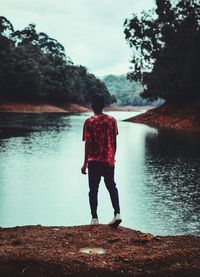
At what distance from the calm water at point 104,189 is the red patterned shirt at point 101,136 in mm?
3510

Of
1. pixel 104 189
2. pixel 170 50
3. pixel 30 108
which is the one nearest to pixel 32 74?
pixel 30 108

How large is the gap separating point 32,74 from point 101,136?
9026cm

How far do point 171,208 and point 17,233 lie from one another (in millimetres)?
6408

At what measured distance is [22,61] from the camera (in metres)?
95.5

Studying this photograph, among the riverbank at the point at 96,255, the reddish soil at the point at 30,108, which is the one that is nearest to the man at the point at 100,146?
the riverbank at the point at 96,255

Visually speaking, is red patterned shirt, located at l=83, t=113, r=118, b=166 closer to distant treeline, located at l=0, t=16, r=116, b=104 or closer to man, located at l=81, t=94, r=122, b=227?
man, located at l=81, t=94, r=122, b=227

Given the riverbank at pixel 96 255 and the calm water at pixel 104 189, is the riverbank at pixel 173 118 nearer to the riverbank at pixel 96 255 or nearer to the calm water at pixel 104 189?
the calm water at pixel 104 189

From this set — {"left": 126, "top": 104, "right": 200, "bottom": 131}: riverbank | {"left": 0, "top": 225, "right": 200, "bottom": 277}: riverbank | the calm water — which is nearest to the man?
{"left": 0, "top": 225, "right": 200, "bottom": 277}: riverbank

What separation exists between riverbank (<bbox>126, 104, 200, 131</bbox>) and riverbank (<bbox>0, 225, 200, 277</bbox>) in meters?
44.3

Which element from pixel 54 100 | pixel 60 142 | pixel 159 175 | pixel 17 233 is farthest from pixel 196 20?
pixel 54 100

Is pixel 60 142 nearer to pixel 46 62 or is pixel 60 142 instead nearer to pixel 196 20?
pixel 196 20

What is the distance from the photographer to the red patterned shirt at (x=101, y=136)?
795cm

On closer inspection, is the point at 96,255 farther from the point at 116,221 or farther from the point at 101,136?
the point at 101,136

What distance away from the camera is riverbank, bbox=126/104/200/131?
52.4 meters
